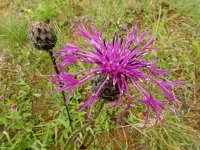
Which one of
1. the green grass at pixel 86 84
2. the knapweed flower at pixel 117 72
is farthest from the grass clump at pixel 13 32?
the knapweed flower at pixel 117 72

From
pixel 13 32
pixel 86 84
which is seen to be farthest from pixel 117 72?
pixel 13 32

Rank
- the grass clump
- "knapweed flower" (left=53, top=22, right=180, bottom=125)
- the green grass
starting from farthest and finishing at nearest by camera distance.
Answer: the grass clump, the green grass, "knapweed flower" (left=53, top=22, right=180, bottom=125)

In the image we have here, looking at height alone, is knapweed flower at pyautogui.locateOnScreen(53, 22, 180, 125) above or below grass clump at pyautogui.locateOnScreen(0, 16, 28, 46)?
below

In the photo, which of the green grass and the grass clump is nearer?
the green grass

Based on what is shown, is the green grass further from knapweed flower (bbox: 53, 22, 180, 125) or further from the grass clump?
knapweed flower (bbox: 53, 22, 180, 125)

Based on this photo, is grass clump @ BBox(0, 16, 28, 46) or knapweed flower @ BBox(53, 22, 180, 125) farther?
grass clump @ BBox(0, 16, 28, 46)

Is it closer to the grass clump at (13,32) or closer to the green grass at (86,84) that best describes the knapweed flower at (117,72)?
the green grass at (86,84)

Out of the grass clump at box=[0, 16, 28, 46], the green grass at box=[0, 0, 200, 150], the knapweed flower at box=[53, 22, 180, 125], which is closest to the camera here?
the knapweed flower at box=[53, 22, 180, 125]

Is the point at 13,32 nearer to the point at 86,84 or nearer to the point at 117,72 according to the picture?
the point at 86,84

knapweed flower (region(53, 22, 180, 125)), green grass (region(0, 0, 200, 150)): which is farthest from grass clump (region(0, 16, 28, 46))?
knapweed flower (region(53, 22, 180, 125))
